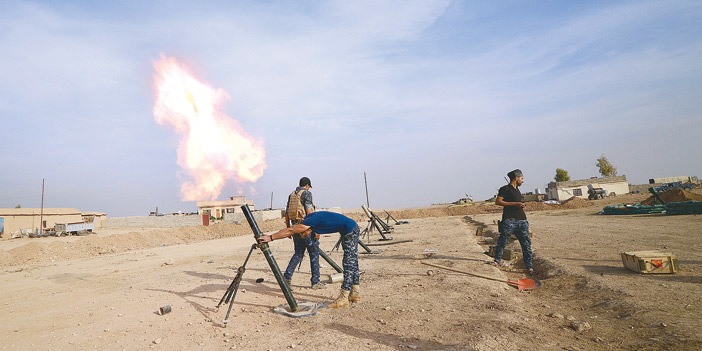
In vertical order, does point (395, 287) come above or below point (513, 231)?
below

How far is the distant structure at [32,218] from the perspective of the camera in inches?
1564

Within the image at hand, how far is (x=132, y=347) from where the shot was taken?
163 inches

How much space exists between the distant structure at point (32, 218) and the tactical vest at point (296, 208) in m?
40.0

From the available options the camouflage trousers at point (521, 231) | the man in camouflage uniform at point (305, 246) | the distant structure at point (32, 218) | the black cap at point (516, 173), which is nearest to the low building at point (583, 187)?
the black cap at point (516, 173)

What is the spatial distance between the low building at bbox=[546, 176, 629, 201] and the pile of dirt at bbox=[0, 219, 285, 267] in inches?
2054

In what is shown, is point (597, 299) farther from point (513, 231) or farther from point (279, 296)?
point (279, 296)

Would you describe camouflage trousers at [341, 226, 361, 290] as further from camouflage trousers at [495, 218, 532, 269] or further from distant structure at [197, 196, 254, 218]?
distant structure at [197, 196, 254, 218]

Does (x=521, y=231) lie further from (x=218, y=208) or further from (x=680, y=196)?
(x=218, y=208)

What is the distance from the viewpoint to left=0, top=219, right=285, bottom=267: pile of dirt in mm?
16234

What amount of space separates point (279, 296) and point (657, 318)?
17.9 feet

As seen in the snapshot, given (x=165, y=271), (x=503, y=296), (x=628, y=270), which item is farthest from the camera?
(x=165, y=271)

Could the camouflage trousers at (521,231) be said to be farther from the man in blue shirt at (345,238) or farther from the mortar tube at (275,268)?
the mortar tube at (275,268)

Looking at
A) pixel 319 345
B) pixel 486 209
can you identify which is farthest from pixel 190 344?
pixel 486 209

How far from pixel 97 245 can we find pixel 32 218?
113 feet
